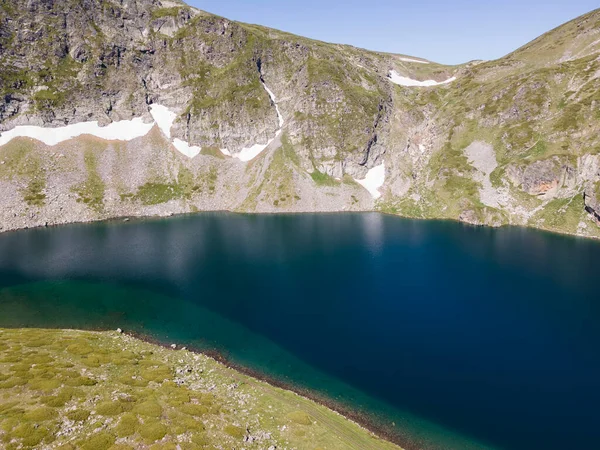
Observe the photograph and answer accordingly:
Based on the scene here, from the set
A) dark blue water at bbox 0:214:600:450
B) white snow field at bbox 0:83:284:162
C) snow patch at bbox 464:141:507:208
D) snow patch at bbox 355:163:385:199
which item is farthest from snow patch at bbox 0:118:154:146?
snow patch at bbox 464:141:507:208

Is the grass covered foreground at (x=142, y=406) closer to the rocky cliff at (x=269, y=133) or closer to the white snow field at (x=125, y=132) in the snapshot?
the rocky cliff at (x=269, y=133)

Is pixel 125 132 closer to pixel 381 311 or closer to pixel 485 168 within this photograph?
pixel 381 311

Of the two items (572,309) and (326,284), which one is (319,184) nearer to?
(326,284)

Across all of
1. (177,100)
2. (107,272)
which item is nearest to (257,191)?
(177,100)

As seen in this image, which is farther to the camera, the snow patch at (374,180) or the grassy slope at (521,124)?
the snow patch at (374,180)

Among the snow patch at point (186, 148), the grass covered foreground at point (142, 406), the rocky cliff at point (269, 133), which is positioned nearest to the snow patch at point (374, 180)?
the rocky cliff at point (269, 133)

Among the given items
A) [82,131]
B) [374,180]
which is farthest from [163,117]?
[374,180]
